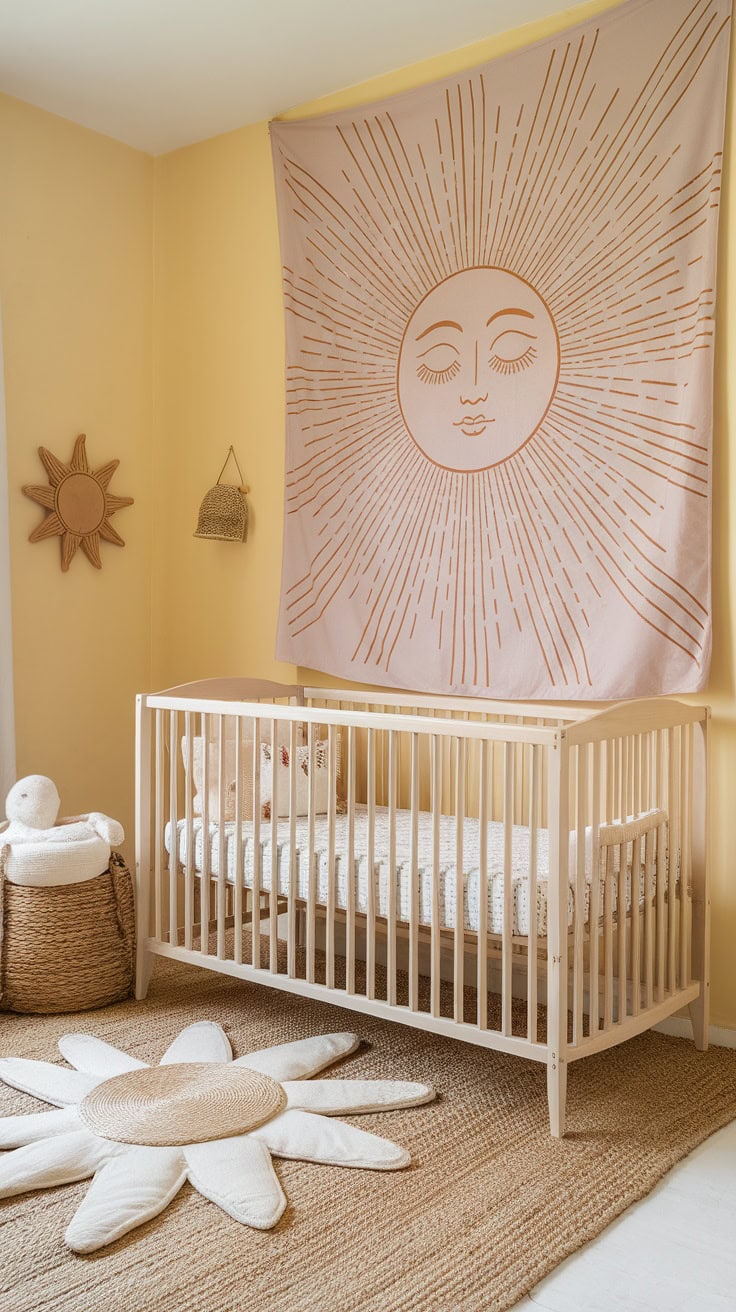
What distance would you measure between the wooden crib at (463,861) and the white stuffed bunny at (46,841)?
0.39ft

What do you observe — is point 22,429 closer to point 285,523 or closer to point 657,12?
point 285,523

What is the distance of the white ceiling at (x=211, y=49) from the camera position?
102 inches

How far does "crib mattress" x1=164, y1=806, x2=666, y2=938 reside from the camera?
203 centimetres

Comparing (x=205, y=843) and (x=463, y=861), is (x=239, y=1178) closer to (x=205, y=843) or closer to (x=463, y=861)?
(x=463, y=861)

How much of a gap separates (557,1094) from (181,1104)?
67 centimetres

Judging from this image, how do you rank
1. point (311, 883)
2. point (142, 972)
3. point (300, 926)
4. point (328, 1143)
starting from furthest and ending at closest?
point (300, 926) → point (142, 972) → point (311, 883) → point (328, 1143)

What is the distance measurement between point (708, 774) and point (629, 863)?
32cm

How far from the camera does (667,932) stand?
2.36 metres

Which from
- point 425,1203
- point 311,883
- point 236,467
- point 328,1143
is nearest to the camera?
point 425,1203

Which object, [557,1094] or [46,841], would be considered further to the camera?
[46,841]

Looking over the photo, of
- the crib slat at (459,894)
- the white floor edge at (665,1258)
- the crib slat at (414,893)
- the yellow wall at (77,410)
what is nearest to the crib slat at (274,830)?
the crib slat at (414,893)

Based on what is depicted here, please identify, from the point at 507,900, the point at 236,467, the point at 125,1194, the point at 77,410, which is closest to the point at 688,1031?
the point at 507,900

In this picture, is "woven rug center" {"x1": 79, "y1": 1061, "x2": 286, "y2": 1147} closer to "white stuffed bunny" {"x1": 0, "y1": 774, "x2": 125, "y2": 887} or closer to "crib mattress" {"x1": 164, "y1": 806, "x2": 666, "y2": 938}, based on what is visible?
"crib mattress" {"x1": 164, "y1": 806, "x2": 666, "y2": 938}

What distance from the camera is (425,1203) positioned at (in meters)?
1.63
